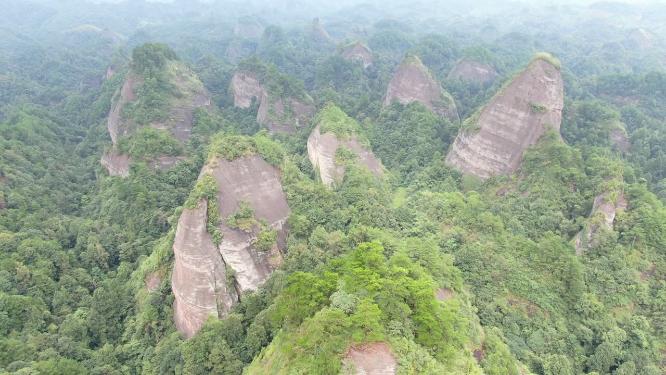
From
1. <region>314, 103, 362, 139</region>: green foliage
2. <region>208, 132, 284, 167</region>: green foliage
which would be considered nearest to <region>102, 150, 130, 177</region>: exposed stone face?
<region>208, 132, 284, 167</region>: green foliage

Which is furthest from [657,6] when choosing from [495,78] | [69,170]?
[69,170]

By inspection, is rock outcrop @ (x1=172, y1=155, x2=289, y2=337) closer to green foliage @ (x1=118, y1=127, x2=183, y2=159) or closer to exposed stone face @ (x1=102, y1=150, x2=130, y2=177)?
green foliage @ (x1=118, y1=127, x2=183, y2=159)

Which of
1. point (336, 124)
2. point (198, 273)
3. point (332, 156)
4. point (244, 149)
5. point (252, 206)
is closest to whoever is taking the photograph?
point (198, 273)

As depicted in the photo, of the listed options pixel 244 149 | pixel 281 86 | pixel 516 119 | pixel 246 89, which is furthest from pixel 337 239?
pixel 246 89

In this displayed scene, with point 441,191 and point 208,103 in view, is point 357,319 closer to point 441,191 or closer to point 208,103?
point 441,191

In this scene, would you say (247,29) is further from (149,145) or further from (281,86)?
(149,145)

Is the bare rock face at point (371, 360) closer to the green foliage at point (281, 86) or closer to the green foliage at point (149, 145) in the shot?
the green foliage at point (149, 145)
